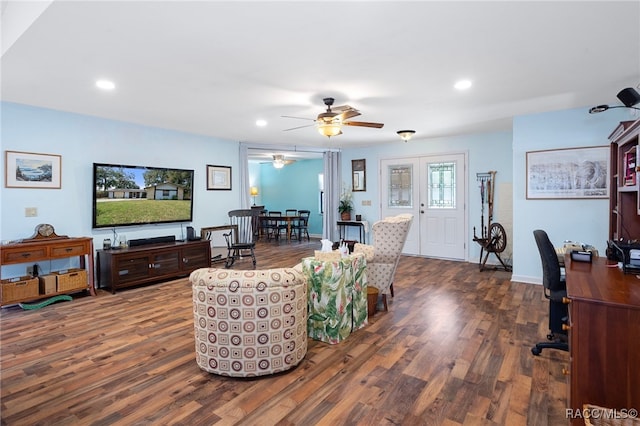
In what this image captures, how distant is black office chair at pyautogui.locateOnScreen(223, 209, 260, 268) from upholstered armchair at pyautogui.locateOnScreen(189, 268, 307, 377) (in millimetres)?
3832

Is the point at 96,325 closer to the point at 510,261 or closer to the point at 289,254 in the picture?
the point at 289,254

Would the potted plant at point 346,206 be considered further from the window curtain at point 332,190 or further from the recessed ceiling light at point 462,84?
the recessed ceiling light at point 462,84

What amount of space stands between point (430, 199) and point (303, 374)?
5.37 m

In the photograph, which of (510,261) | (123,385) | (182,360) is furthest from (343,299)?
(510,261)

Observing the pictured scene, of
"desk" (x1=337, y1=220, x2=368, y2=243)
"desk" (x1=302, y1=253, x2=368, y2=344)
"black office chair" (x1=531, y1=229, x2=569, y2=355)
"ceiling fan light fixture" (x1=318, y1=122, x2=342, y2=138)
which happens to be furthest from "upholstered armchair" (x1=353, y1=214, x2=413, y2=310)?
"desk" (x1=337, y1=220, x2=368, y2=243)

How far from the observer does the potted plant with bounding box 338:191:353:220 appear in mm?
8186

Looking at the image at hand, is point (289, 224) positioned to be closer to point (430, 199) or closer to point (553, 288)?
point (430, 199)

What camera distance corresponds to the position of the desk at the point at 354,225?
315 inches

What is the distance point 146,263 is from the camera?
16.2 feet

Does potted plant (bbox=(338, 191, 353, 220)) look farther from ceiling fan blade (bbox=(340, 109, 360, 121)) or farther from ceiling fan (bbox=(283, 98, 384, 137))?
ceiling fan blade (bbox=(340, 109, 360, 121))

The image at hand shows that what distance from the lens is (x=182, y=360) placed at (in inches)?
109

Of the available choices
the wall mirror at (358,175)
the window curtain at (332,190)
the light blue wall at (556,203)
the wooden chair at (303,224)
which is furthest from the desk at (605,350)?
the wooden chair at (303,224)

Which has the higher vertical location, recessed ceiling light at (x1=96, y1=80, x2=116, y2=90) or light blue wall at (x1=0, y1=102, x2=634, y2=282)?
recessed ceiling light at (x1=96, y1=80, x2=116, y2=90)

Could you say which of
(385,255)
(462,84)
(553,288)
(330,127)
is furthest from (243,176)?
(553,288)
